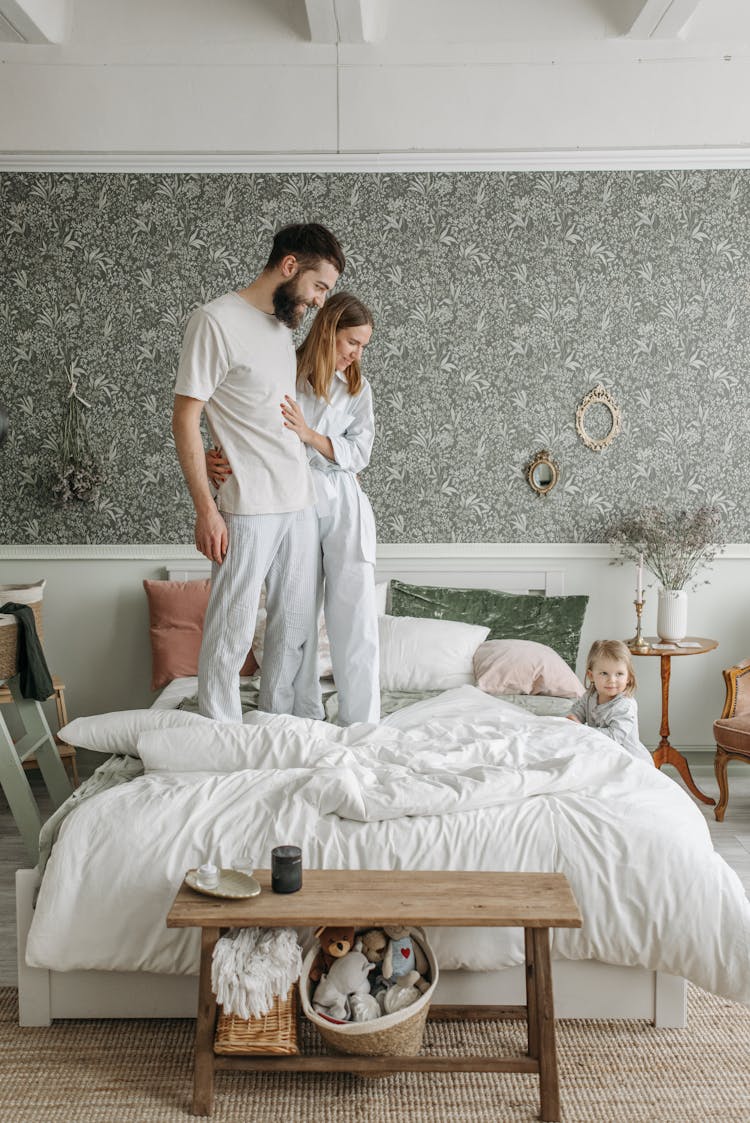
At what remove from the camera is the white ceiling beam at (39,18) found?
12.7 ft

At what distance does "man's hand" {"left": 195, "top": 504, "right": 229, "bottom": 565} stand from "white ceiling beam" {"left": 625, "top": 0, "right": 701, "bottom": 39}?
2764 millimetres

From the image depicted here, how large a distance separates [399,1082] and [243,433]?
5.57ft

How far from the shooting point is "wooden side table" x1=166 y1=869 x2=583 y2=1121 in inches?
74.0

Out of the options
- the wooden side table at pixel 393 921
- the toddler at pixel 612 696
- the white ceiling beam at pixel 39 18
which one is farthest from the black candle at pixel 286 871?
the white ceiling beam at pixel 39 18

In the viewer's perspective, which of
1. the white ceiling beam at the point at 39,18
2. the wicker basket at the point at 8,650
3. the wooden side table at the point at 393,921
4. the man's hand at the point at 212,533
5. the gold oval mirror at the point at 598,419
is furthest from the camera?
the gold oval mirror at the point at 598,419

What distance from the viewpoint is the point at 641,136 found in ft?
14.0

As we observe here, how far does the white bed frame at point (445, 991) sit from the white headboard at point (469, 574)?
7.73 feet

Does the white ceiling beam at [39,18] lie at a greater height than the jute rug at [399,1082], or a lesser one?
greater

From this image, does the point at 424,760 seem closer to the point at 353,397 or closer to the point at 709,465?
the point at 353,397

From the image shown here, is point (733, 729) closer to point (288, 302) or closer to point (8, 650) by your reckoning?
point (288, 302)

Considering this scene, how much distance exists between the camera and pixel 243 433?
9.39 ft

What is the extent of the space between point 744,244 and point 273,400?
2.55 meters

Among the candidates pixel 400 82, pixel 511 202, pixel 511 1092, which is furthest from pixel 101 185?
pixel 511 1092

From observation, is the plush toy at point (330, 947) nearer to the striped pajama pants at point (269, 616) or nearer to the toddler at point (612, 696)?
the striped pajama pants at point (269, 616)
